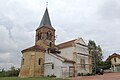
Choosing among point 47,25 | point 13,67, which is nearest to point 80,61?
point 47,25

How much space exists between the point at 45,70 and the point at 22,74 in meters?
5.56

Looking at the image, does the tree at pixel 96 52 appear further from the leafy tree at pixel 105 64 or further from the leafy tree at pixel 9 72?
the leafy tree at pixel 9 72

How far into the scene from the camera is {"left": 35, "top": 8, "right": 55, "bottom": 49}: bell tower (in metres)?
50.1

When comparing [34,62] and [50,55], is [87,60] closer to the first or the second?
[50,55]

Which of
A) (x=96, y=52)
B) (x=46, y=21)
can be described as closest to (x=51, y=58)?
(x=46, y=21)

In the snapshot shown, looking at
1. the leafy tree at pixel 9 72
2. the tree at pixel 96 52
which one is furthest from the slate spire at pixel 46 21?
the tree at pixel 96 52

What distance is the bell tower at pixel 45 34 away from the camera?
164 ft

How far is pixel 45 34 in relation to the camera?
50.8 metres

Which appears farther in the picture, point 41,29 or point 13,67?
point 13,67

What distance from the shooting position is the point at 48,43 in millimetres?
50031

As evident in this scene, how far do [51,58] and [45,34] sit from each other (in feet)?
34.4

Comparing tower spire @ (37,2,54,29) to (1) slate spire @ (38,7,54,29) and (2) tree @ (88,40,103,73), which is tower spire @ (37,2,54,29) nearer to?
(1) slate spire @ (38,7,54,29)

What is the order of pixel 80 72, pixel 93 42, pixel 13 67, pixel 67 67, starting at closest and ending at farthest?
pixel 67 67 < pixel 80 72 < pixel 13 67 < pixel 93 42

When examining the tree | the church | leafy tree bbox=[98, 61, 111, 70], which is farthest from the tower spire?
leafy tree bbox=[98, 61, 111, 70]
